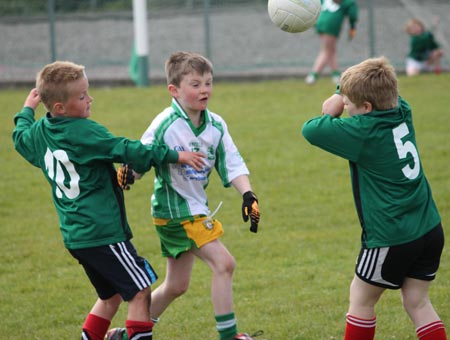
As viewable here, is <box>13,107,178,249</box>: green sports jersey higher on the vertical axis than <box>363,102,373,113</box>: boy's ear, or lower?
lower

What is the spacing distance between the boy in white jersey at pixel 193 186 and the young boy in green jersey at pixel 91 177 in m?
0.36

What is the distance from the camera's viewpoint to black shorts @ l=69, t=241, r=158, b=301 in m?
4.60

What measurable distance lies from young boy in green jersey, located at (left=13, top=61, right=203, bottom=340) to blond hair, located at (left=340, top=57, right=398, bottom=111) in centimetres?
98

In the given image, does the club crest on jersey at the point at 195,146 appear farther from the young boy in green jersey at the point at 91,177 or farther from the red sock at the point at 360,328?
the red sock at the point at 360,328

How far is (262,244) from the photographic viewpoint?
757 cm

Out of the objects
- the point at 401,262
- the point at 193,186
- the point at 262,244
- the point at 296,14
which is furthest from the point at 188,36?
the point at 401,262

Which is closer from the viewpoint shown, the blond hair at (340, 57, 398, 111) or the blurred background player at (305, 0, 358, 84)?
the blond hair at (340, 57, 398, 111)

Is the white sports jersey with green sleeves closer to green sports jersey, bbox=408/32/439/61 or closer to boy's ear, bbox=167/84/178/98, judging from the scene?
Answer: boy's ear, bbox=167/84/178/98

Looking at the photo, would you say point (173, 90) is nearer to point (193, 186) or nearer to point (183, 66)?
point (183, 66)

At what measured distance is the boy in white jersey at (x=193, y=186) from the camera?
504 centimetres

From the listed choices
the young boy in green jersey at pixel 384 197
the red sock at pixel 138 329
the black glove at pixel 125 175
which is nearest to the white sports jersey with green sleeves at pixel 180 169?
the black glove at pixel 125 175

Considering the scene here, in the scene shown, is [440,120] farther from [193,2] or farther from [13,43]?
[13,43]

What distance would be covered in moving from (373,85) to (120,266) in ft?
5.52

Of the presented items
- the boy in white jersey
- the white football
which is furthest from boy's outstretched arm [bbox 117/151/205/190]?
the white football
